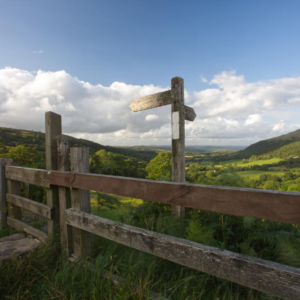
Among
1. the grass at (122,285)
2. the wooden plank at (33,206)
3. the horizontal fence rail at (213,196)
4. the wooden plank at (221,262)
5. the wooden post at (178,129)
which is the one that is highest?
the wooden post at (178,129)

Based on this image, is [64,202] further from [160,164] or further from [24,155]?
[24,155]

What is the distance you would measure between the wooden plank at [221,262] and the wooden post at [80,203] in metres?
0.77

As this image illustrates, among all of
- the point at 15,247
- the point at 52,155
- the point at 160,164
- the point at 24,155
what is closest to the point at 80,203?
the point at 52,155

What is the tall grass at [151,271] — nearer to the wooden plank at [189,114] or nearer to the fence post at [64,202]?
the fence post at [64,202]

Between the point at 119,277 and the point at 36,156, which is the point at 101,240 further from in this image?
the point at 36,156

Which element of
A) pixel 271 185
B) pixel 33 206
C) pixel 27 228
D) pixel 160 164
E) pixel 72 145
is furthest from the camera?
pixel 72 145

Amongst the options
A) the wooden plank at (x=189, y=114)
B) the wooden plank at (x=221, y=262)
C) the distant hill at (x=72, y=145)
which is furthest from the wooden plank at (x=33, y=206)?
the distant hill at (x=72, y=145)

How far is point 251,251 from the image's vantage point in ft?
7.25

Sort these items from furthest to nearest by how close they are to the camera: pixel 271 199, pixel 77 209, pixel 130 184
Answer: pixel 77 209 → pixel 130 184 → pixel 271 199

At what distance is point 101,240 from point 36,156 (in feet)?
32.5

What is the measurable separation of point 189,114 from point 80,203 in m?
2.50

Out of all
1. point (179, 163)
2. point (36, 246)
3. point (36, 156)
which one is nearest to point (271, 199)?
point (179, 163)

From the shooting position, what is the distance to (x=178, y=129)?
360 cm

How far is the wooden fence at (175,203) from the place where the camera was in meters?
1.40
